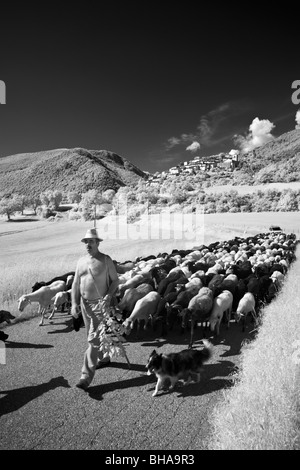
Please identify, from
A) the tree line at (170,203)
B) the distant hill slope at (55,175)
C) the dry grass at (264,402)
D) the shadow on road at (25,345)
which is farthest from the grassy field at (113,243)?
the distant hill slope at (55,175)

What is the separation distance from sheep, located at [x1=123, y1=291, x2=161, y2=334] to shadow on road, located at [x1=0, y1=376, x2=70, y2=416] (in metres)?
2.61

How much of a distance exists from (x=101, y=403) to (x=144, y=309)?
3.52 meters

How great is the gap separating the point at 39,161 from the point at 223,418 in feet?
610

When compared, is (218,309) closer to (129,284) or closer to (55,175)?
(129,284)

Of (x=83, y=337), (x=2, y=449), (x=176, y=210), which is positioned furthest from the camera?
(x=176, y=210)

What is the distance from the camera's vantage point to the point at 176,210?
6122 cm

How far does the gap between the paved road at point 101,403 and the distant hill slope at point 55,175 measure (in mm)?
133242

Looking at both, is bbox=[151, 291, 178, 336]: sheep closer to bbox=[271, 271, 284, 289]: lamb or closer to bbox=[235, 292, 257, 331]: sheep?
bbox=[235, 292, 257, 331]: sheep

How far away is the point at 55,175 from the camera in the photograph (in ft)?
513

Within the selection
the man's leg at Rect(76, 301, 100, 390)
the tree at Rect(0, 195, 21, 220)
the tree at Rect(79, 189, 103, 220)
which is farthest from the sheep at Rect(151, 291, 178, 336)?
the tree at Rect(0, 195, 21, 220)

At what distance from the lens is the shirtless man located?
222 inches

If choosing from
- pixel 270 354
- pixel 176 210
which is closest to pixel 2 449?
pixel 270 354

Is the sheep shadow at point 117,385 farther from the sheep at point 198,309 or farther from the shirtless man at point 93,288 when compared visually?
the sheep at point 198,309

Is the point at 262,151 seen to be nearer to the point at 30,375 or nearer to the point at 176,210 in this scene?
the point at 176,210
